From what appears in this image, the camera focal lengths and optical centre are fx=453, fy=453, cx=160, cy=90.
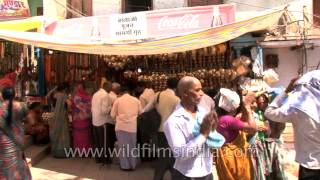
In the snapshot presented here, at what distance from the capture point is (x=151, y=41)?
6.48 meters

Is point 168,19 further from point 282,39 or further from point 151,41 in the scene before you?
point 282,39

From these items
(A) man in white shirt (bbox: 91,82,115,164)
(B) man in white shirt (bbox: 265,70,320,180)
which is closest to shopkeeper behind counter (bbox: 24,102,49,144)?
(A) man in white shirt (bbox: 91,82,115,164)

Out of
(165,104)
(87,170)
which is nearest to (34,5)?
(87,170)

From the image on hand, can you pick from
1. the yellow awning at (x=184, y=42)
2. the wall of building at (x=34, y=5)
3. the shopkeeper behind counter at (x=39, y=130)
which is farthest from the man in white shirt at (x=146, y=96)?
the wall of building at (x=34, y=5)

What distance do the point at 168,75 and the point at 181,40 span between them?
2928mm

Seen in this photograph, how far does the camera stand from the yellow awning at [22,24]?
9.06m

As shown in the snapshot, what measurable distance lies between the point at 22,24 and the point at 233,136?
20.8 ft

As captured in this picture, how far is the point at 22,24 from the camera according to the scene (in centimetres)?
931

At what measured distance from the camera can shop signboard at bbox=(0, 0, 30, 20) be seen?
10.3 metres

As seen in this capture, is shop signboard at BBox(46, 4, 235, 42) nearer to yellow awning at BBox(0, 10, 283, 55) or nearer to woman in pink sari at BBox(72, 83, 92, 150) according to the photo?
woman in pink sari at BBox(72, 83, 92, 150)

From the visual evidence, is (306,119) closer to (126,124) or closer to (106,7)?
(126,124)

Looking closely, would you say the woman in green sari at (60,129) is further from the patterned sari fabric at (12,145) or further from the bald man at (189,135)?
the bald man at (189,135)

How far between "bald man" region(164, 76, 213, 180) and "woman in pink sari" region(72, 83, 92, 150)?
5.60 m

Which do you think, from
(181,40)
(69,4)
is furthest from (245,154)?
(69,4)
